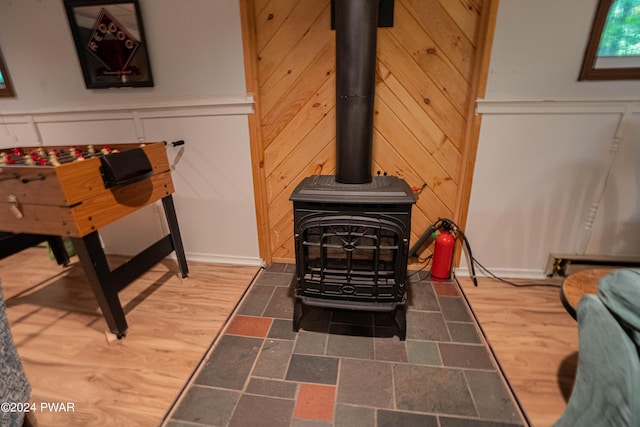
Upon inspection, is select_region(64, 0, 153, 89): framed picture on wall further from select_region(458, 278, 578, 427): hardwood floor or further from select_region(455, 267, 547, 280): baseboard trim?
select_region(458, 278, 578, 427): hardwood floor

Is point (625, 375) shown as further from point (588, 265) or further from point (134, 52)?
point (134, 52)

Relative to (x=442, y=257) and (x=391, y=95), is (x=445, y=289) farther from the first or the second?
(x=391, y=95)

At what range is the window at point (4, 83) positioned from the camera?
2264mm

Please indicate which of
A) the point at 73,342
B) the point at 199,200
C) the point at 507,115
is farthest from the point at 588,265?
the point at 73,342

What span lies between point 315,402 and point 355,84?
151 cm

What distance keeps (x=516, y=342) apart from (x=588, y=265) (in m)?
0.94

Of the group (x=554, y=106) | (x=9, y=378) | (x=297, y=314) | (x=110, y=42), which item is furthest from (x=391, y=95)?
(x=9, y=378)

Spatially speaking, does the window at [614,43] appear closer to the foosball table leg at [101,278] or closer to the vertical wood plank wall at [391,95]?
the vertical wood plank wall at [391,95]

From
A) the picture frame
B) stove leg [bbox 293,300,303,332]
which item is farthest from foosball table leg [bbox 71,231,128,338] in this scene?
the picture frame

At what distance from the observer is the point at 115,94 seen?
2166mm

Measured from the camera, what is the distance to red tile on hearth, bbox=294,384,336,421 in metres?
1.26

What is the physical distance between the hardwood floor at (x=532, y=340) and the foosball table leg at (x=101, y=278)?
202cm

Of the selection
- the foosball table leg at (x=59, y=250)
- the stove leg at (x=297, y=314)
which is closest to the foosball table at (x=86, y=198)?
the foosball table leg at (x=59, y=250)

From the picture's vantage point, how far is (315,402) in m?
1.31
